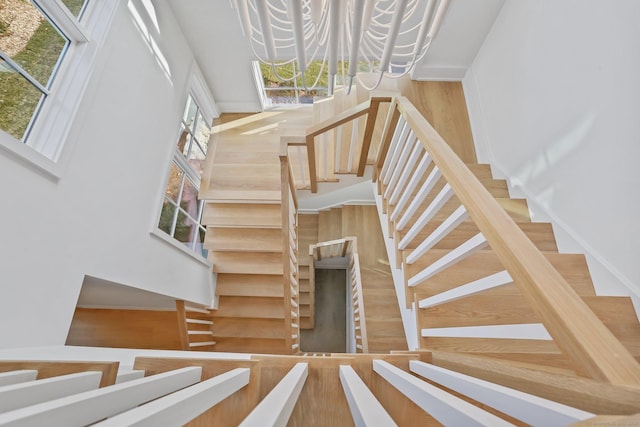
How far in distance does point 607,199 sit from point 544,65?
3.76ft

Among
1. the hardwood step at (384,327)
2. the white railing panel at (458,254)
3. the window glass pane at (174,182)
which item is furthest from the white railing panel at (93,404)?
the hardwood step at (384,327)

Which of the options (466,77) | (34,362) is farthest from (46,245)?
(466,77)

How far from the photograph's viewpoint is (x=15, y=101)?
56.7 inches

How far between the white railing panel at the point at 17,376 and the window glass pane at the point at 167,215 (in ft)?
7.25

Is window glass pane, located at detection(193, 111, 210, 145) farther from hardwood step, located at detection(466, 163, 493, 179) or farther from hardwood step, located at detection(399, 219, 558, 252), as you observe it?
hardwood step, located at detection(466, 163, 493, 179)

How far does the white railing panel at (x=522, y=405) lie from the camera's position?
426mm

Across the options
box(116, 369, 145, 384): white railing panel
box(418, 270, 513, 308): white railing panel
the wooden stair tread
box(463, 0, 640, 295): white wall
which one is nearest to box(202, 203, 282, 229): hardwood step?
the wooden stair tread

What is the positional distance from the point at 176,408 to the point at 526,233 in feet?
7.51

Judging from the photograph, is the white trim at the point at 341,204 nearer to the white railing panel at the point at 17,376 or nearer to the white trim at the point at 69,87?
the white trim at the point at 69,87

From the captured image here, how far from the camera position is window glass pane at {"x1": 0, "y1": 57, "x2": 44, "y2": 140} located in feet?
4.55

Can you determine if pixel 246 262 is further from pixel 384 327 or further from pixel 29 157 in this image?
pixel 29 157

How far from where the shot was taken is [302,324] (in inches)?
210

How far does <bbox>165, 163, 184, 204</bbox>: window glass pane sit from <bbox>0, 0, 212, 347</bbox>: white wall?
0.38 m

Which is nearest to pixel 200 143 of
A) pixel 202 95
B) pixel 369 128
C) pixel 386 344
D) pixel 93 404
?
pixel 202 95
